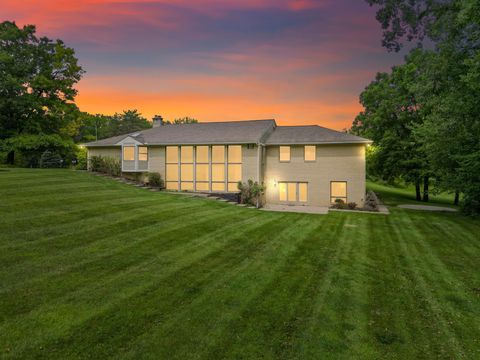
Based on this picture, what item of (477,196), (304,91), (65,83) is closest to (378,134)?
(304,91)

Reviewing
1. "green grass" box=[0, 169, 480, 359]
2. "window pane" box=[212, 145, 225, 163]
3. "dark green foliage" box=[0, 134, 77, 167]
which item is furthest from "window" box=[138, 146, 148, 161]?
"dark green foliage" box=[0, 134, 77, 167]

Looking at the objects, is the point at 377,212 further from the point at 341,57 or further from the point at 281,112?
the point at 281,112

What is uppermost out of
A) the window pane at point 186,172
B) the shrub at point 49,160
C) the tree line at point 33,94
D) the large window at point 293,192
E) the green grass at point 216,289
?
the tree line at point 33,94

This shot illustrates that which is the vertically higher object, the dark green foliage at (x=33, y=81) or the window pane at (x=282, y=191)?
the dark green foliage at (x=33, y=81)

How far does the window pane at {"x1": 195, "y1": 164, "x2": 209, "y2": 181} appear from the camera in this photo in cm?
2273

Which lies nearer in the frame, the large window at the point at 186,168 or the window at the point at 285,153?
the window at the point at 285,153

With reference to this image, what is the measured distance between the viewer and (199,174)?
75.0 feet

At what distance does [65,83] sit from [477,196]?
40.1m

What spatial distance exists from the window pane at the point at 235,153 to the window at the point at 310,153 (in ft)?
17.6

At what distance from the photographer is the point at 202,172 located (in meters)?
22.8

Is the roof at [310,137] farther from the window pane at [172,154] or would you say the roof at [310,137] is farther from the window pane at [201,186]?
the window pane at [172,154]

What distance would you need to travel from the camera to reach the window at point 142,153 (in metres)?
23.1

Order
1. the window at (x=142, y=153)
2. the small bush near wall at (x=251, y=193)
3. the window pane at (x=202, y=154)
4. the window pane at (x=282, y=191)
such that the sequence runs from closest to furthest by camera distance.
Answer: the small bush near wall at (x=251, y=193), the window pane at (x=282, y=191), the window pane at (x=202, y=154), the window at (x=142, y=153)

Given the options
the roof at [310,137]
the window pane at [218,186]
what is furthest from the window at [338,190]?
the window pane at [218,186]
